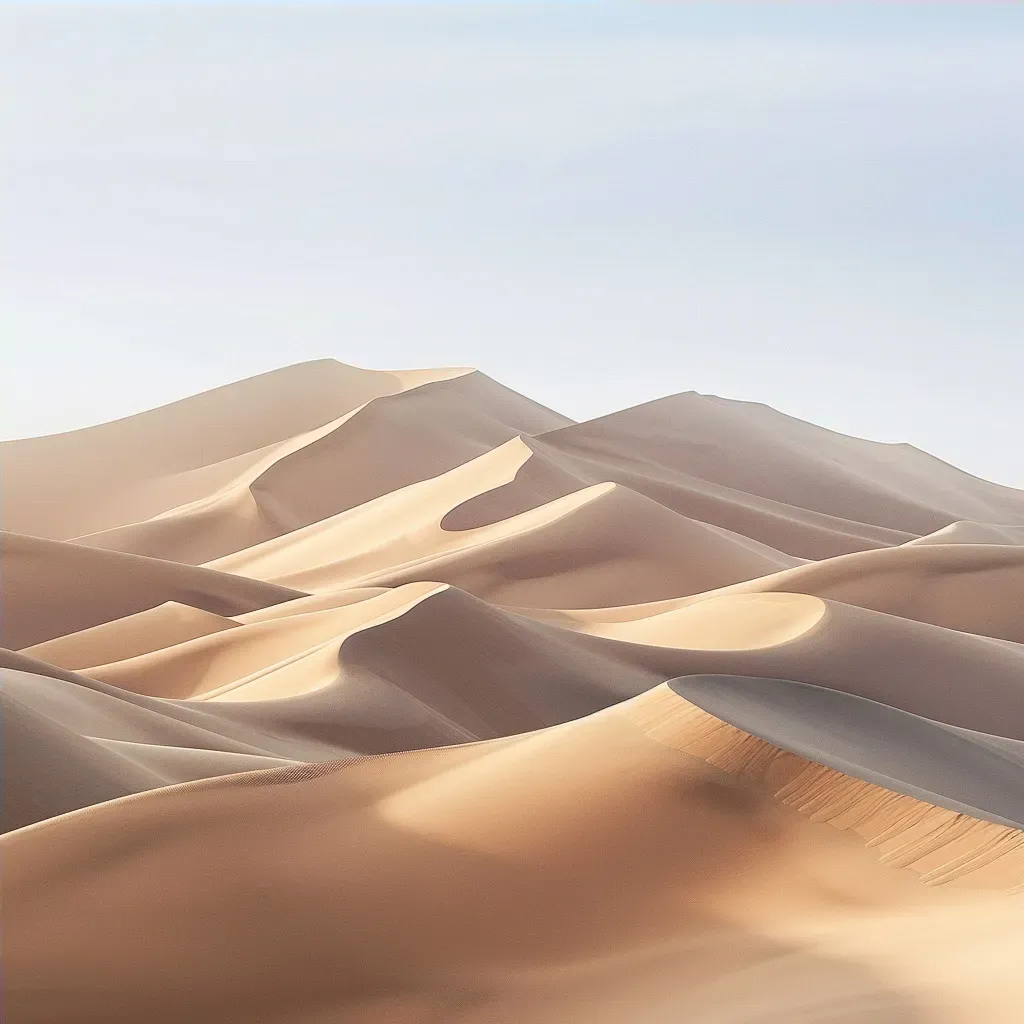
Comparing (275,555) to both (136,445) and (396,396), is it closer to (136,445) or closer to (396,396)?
(396,396)

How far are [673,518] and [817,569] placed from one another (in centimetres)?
614

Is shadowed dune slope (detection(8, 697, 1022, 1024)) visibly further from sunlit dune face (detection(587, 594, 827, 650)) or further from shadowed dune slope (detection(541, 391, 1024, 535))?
shadowed dune slope (detection(541, 391, 1024, 535))

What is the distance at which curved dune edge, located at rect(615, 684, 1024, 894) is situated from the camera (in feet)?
14.9

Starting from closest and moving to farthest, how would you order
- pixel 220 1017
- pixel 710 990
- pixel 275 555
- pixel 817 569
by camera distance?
1. pixel 710 990
2. pixel 220 1017
3. pixel 817 569
4. pixel 275 555

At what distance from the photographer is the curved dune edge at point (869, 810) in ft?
14.9

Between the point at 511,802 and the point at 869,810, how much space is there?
118cm

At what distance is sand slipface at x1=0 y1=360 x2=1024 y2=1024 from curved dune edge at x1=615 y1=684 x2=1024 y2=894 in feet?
0.04

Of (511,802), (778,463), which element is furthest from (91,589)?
(778,463)

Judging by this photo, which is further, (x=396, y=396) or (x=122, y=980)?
(x=396, y=396)

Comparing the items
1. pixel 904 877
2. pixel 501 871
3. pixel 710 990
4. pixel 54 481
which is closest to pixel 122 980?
pixel 501 871

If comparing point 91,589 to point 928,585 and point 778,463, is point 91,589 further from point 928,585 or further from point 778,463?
point 778,463

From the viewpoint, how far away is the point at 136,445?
1818 inches

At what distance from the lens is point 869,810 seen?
15.9 ft

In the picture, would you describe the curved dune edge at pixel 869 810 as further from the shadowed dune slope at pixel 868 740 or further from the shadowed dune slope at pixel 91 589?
the shadowed dune slope at pixel 91 589
